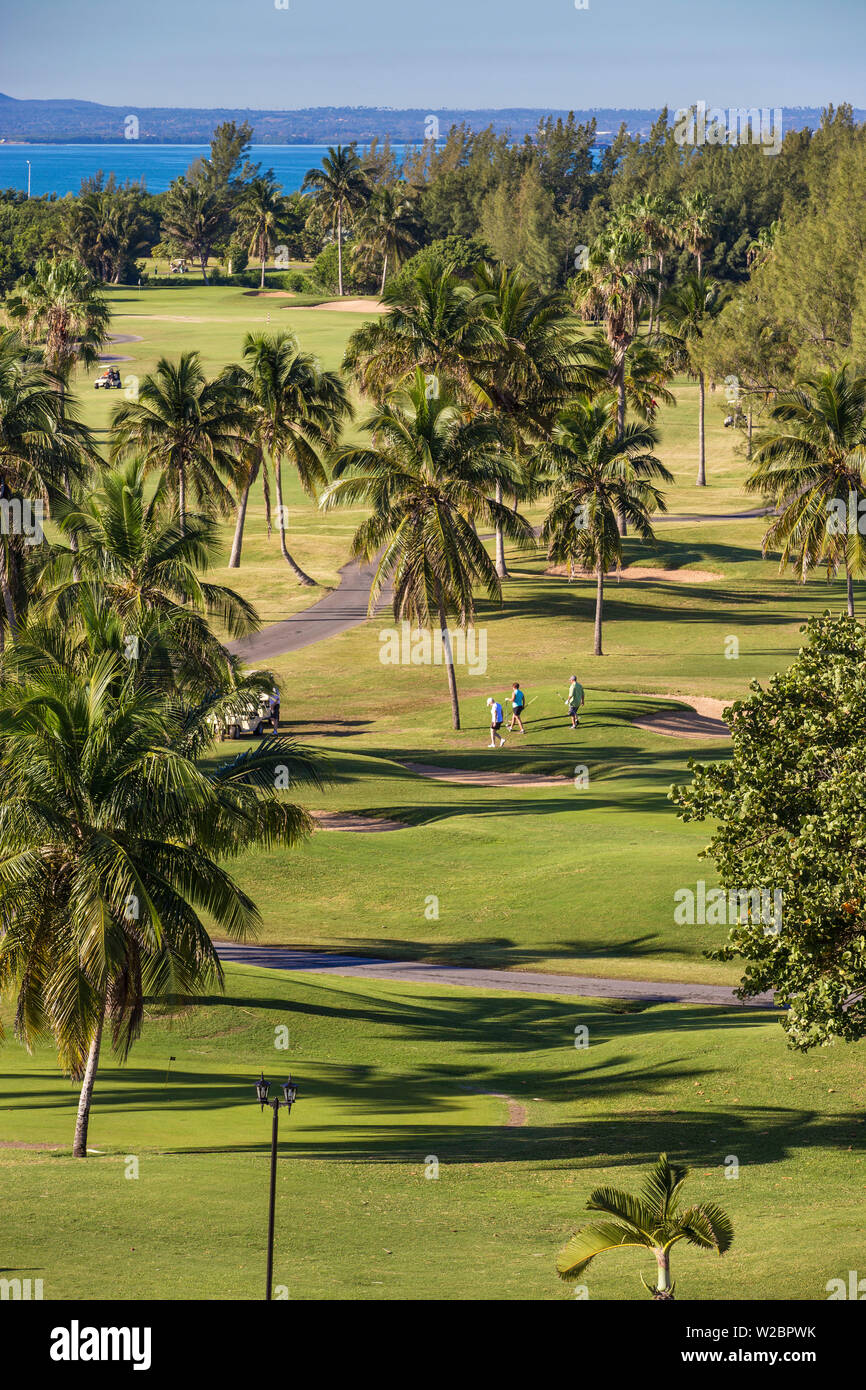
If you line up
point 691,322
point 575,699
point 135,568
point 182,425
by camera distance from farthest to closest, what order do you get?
point 691,322
point 182,425
point 575,699
point 135,568

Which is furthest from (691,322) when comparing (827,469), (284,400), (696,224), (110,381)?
(827,469)

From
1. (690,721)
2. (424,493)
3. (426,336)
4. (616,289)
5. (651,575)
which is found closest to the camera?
(424,493)

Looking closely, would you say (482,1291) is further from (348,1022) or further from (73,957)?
(348,1022)

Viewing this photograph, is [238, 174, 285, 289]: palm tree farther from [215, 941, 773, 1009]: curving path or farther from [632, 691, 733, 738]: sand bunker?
[215, 941, 773, 1009]: curving path

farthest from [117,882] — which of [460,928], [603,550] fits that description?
[603,550]

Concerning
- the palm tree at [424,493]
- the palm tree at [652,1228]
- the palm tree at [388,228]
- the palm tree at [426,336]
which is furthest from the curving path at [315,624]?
the palm tree at [388,228]

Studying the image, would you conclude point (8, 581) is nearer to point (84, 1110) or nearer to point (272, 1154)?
point (84, 1110)

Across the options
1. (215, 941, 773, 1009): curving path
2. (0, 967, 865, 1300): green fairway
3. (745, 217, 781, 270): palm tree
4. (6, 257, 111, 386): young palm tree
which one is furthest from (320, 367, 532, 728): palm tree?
(745, 217, 781, 270): palm tree
